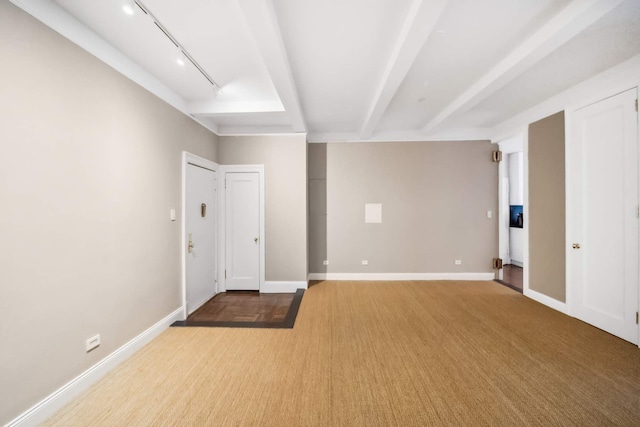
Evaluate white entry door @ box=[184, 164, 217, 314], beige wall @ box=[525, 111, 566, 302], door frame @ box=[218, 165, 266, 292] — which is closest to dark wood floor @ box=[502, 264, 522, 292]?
beige wall @ box=[525, 111, 566, 302]

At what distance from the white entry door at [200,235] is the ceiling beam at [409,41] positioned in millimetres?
2776

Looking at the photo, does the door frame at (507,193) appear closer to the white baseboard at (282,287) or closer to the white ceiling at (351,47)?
the white ceiling at (351,47)

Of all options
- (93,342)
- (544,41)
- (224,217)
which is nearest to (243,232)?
(224,217)

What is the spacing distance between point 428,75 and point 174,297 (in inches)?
160

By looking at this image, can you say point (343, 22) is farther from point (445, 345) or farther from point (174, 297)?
point (174, 297)

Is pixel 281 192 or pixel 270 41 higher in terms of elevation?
pixel 270 41

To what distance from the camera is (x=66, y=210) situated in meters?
1.82

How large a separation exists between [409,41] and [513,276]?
534 cm

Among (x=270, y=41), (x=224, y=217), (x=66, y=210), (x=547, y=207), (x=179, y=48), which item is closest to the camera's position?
(x=66, y=210)

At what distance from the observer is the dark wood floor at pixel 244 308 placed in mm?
3217

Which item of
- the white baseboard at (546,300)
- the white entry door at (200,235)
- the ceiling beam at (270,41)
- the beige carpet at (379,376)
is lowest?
the beige carpet at (379,376)

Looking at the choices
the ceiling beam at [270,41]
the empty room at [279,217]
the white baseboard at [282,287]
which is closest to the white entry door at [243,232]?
the empty room at [279,217]

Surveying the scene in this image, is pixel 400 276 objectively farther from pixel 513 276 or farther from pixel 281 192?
pixel 281 192

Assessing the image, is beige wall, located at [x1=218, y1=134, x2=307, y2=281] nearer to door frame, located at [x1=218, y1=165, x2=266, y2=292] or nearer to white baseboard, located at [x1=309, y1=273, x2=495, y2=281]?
door frame, located at [x1=218, y1=165, x2=266, y2=292]
